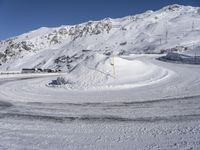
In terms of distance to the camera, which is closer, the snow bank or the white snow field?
the white snow field

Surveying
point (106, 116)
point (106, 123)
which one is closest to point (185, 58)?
point (106, 116)

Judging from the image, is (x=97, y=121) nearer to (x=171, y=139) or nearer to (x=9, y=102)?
(x=171, y=139)

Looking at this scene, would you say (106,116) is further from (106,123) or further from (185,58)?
(185,58)

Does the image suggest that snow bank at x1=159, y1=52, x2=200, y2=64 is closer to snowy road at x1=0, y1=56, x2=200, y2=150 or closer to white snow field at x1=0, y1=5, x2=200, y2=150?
white snow field at x1=0, y1=5, x2=200, y2=150

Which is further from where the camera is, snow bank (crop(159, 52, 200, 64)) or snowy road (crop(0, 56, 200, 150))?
snow bank (crop(159, 52, 200, 64))

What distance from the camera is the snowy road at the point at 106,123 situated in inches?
296

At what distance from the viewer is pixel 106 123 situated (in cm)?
935

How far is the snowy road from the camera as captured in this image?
24.7 ft

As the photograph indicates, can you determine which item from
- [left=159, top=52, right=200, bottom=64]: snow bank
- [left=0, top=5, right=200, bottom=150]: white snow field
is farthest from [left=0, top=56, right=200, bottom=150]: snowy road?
[left=159, top=52, right=200, bottom=64]: snow bank

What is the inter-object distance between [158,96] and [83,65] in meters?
9.86

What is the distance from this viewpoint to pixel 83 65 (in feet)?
74.8

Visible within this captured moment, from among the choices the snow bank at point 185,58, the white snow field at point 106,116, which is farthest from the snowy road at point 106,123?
the snow bank at point 185,58

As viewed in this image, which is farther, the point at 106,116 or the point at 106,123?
the point at 106,116

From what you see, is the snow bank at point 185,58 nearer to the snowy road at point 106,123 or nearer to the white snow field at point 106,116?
the white snow field at point 106,116
